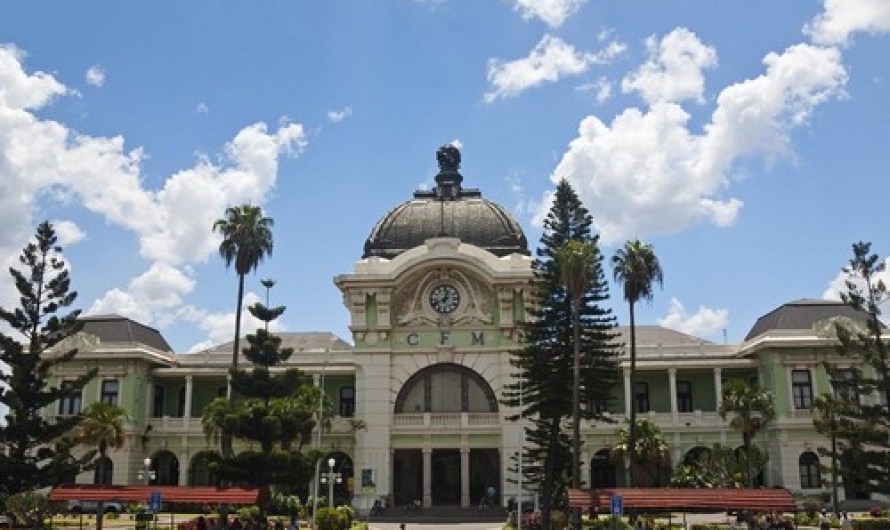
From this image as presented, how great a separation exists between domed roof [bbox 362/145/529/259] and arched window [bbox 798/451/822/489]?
1923 centimetres

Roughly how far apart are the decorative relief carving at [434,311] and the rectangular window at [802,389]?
1682 centimetres

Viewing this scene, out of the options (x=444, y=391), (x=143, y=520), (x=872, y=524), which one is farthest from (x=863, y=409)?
(x=143, y=520)

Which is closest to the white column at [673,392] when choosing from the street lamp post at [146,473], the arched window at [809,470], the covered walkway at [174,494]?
the arched window at [809,470]

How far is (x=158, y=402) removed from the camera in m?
57.3

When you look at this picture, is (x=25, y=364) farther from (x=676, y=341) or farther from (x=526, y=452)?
(x=676, y=341)

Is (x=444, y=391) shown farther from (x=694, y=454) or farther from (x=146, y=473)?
(x=146, y=473)

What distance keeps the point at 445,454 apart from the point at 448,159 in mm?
18758

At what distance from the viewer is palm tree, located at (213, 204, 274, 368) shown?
143 feet

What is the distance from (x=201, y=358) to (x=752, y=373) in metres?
33.6

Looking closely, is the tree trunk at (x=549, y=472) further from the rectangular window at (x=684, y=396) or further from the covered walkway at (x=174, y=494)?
the rectangular window at (x=684, y=396)

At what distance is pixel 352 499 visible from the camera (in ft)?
167

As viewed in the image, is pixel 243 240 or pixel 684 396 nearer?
pixel 243 240

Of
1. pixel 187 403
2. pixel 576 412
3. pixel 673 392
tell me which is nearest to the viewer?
pixel 576 412

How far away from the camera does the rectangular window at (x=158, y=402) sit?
56.8 metres
